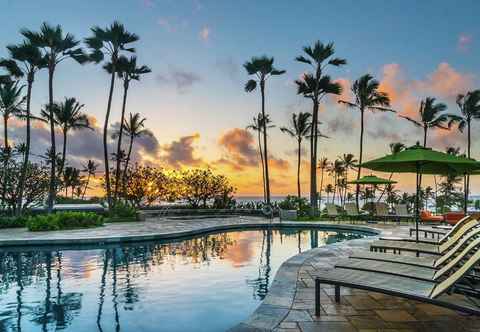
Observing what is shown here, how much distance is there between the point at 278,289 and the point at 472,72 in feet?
63.5

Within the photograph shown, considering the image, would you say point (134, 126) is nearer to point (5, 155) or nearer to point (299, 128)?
point (5, 155)

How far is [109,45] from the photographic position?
76.4 feet

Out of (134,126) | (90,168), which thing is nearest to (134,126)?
(134,126)

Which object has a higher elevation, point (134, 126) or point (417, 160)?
point (134, 126)

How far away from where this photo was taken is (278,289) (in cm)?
573

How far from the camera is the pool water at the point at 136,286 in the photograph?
5.48m

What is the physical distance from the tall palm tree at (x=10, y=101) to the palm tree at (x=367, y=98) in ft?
73.2

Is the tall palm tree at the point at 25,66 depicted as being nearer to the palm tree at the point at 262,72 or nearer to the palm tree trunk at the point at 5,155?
the palm tree trunk at the point at 5,155

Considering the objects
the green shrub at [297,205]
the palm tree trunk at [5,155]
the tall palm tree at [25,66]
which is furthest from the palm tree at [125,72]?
the green shrub at [297,205]

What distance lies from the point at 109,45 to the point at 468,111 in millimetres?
27827

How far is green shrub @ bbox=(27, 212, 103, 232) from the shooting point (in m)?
15.8

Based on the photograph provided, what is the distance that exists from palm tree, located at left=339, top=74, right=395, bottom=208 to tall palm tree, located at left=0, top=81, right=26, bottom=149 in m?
22.3

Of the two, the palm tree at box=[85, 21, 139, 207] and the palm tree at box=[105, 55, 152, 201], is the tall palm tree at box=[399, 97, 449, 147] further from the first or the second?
the palm tree at box=[85, 21, 139, 207]

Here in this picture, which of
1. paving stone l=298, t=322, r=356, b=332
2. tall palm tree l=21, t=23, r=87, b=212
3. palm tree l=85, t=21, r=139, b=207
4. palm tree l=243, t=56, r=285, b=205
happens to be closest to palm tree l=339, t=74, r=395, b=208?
palm tree l=243, t=56, r=285, b=205
